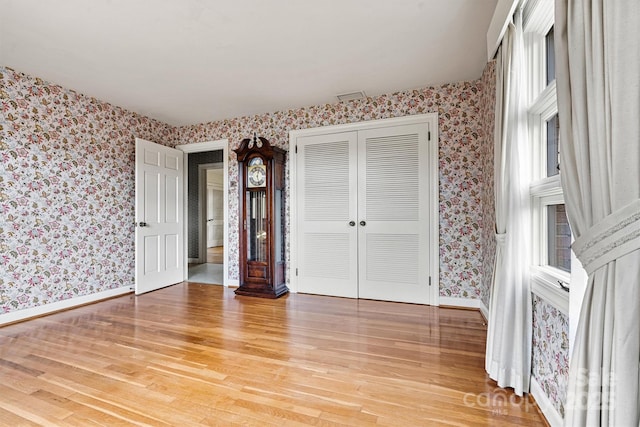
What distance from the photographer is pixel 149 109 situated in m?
3.92

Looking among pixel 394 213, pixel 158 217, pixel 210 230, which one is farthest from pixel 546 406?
pixel 210 230

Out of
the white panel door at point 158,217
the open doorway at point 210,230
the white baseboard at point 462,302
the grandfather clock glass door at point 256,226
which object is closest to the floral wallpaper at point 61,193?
the white panel door at point 158,217

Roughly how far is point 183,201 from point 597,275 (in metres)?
4.70

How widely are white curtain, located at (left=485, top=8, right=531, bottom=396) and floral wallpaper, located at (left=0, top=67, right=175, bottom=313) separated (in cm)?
401

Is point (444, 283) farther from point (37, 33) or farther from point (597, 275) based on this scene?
point (37, 33)

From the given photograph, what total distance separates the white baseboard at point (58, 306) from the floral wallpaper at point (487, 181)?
415cm

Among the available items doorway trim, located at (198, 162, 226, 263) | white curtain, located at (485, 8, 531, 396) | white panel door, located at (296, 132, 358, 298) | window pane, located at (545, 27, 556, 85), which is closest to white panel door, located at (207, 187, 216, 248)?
doorway trim, located at (198, 162, 226, 263)

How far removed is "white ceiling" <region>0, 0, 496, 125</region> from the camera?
2070 mm

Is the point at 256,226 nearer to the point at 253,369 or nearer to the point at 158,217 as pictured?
the point at 158,217

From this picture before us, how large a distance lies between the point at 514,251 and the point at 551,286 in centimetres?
30

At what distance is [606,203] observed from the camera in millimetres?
898

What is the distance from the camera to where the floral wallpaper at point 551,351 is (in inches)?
53.9

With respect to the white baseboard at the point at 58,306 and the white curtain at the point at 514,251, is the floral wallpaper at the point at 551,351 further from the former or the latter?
the white baseboard at the point at 58,306

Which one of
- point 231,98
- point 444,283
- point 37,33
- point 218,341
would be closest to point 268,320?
point 218,341
